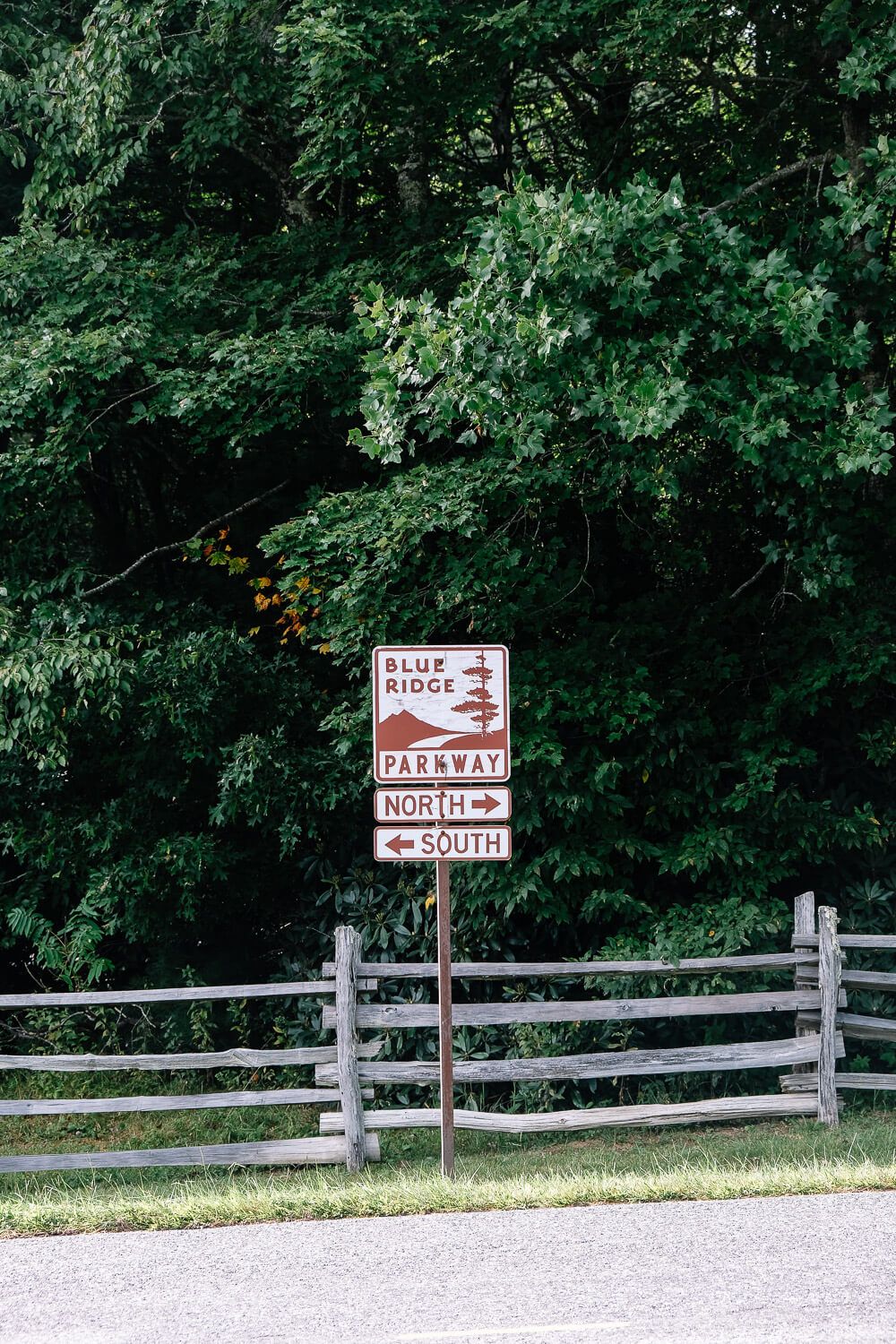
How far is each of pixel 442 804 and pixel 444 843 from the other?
0.71 feet

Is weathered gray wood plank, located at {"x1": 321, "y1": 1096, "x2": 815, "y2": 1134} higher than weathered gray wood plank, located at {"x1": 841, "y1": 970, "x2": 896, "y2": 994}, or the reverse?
weathered gray wood plank, located at {"x1": 841, "y1": 970, "x2": 896, "y2": 994}

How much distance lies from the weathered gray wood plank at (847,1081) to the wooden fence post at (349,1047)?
10.1ft

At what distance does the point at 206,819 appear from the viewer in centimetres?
1207

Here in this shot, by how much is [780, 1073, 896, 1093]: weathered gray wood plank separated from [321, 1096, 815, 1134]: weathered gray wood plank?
0.18m

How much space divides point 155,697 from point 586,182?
5788 millimetres

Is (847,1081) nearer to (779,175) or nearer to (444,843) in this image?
(444,843)

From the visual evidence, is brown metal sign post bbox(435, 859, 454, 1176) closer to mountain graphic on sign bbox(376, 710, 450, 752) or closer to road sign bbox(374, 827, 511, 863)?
road sign bbox(374, 827, 511, 863)

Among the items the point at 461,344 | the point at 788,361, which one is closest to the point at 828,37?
the point at 788,361

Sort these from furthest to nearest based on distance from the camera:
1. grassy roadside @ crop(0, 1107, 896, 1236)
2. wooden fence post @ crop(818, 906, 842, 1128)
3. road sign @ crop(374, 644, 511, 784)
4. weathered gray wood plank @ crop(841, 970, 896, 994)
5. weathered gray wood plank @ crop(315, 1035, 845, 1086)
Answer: weathered gray wood plank @ crop(841, 970, 896, 994), wooden fence post @ crop(818, 906, 842, 1128), weathered gray wood plank @ crop(315, 1035, 845, 1086), road sign @ crop(374, 644, 511, 784), grassy roadside @ crop(0, 1107, 896, 1236)

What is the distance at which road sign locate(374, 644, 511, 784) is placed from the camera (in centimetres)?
678

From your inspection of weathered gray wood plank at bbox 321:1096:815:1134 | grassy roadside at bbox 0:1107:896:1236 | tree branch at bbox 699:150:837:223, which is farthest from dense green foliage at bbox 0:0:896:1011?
grassy roadside at bbox 0:1107:896:1236

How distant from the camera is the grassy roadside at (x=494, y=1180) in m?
6.55

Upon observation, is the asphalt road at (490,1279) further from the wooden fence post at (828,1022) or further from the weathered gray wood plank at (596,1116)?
the wooden fence post at (828,1022)

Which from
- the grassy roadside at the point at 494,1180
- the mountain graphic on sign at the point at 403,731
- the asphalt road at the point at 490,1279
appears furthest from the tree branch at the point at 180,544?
the asphalt road at the point at 490,1279
